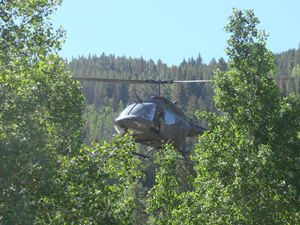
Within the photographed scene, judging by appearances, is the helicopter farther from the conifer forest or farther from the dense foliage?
the dense foliage

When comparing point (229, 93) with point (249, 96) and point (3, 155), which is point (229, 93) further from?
point (3, 155)

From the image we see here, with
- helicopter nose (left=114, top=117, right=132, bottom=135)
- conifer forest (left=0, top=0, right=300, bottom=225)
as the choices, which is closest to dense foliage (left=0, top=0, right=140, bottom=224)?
conifer forest (left=0, top=0, right=300, bottom=225)

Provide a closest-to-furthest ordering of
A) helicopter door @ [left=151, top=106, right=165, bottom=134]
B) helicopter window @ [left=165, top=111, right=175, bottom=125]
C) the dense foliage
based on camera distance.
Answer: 1. the dense foliage
2. helicopter door @ [left=151, top=106, right=165, bottom=134]
3. helicopter window @ [left=165, top=111, right=175, bottom=125]

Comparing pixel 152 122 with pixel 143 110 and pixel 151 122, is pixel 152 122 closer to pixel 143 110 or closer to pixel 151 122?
pixel 151 122

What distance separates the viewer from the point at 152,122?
20.3 meters

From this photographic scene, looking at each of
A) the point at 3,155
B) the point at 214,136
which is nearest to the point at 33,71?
the point at 3,155

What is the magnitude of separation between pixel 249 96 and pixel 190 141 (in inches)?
3313

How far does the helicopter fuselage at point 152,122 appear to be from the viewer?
20172 mm

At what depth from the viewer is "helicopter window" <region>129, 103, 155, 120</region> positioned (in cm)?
2037

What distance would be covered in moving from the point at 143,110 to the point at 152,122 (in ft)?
2.29

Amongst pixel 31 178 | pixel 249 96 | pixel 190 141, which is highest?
pixel 249 96

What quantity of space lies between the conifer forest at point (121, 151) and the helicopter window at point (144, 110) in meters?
1.89

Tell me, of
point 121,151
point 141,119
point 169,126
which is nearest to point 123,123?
point 141,119

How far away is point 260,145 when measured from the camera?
52.9 ft
